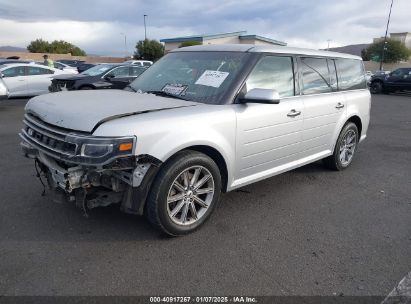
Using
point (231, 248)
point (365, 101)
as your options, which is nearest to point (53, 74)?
point (365, 101)

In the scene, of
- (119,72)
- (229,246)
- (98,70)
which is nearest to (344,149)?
(229,246)

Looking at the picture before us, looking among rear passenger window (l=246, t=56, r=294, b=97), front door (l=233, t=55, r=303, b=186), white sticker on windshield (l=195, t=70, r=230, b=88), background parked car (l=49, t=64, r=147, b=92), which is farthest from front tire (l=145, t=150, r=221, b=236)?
background parked car (l=49, t=64, r=147, b=92)

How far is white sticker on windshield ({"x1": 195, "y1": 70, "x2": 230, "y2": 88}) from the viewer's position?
367cm

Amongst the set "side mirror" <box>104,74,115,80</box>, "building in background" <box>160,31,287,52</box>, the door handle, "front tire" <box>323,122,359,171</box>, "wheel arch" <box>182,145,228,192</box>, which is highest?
"building in background" <box>160,31,287,52</box>

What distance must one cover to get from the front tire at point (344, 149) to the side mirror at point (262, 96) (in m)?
2.26

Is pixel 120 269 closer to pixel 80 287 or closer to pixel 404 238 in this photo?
pixel 80 287

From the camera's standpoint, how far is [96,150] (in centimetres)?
271

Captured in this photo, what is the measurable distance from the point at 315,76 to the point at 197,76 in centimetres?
171

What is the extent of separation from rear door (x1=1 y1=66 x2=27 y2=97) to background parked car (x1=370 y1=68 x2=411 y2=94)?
19080mm

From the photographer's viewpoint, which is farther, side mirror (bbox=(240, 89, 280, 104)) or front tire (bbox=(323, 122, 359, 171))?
front tire (bbox=(323, 122, 359, 171))

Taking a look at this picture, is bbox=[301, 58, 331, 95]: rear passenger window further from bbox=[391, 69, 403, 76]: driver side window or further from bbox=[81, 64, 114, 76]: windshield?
bbox=[391, 69, 403, 76]: driver side window

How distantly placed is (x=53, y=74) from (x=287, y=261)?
12.9 m

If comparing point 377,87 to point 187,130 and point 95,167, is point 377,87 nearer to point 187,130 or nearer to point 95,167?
point 187,130

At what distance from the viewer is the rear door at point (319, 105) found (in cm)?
438
